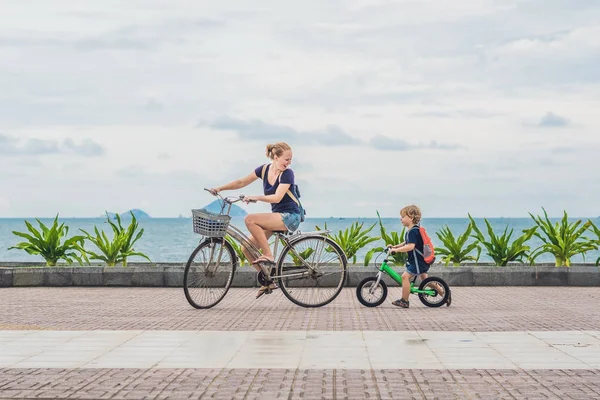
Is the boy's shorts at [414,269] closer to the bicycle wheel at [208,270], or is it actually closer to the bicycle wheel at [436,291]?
the bicycle wheel at [436,291]

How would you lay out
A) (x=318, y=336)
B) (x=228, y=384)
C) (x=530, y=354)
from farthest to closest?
(x=318, y=336) < (x=530, y=354) < (x=228, y=384)

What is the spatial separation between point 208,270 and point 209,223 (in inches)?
25.3

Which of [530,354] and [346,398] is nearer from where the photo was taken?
[346,398]

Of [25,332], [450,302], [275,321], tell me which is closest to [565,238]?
[450,302]

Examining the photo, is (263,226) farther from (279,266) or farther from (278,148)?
(278,148)

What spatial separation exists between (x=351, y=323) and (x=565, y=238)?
734 centimetres

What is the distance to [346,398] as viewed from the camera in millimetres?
5828

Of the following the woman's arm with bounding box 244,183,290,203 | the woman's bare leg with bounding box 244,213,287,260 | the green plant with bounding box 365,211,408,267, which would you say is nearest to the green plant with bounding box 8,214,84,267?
the green plant with bounding box 365,211,408,267

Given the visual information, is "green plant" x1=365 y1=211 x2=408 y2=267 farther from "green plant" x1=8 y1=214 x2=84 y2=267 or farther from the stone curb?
"green plant" x1=8 y1=214 x2=84 y2=267

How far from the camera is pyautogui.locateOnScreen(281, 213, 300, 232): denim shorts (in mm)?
11266

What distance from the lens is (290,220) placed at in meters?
11.3

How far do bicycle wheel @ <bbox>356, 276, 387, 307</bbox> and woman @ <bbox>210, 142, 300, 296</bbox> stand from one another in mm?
1177

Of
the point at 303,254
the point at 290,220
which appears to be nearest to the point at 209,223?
the point at 290,220

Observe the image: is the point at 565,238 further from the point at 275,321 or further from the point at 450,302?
the point at 275,321
